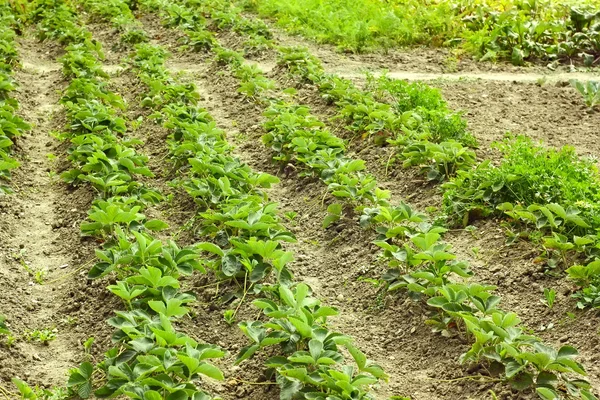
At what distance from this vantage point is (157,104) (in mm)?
9188

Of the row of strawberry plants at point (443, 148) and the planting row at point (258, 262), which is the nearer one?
the planting row at point (258, 262)

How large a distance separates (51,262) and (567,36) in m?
7.41

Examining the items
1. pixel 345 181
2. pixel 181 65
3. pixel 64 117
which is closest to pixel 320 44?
pixel 181 65

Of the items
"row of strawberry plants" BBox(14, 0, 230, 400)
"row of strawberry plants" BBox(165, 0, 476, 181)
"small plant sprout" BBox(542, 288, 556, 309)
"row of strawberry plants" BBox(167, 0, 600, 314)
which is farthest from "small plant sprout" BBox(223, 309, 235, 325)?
"row of strawberry plants" BBox(165, 0, 476, 181)

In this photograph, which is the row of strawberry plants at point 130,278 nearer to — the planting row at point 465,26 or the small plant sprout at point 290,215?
the small plant sprout at point 290,215

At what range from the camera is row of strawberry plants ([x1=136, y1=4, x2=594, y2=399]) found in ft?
14.9

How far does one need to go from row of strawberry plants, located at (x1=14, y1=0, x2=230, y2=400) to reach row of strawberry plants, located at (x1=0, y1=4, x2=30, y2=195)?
445 mm

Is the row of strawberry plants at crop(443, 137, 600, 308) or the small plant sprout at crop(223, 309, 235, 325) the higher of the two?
the row of strawberry plants at crop(443, 137, 600, 308)

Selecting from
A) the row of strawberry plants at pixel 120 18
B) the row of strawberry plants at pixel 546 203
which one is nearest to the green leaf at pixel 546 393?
the row of strawberry plants at pixel 546 203

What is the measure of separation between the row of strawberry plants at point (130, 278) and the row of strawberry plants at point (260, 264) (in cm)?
28

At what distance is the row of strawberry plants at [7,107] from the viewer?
7320mm

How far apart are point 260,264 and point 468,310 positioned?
127 centimetres

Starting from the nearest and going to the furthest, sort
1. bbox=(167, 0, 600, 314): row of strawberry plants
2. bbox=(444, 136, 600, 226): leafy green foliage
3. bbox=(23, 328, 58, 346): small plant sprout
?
bbox=(23, 328, 58, 346): small plant sprout
bbox=(167, 0, 600, 314): row of strawberry plants
bbox=(444, 136, 600, 226): leafy green foliage

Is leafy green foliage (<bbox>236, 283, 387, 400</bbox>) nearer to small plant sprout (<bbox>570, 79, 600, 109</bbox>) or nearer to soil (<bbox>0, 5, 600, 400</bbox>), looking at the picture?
soil (<bbox>0, 5, 600, 400</bbox>)
